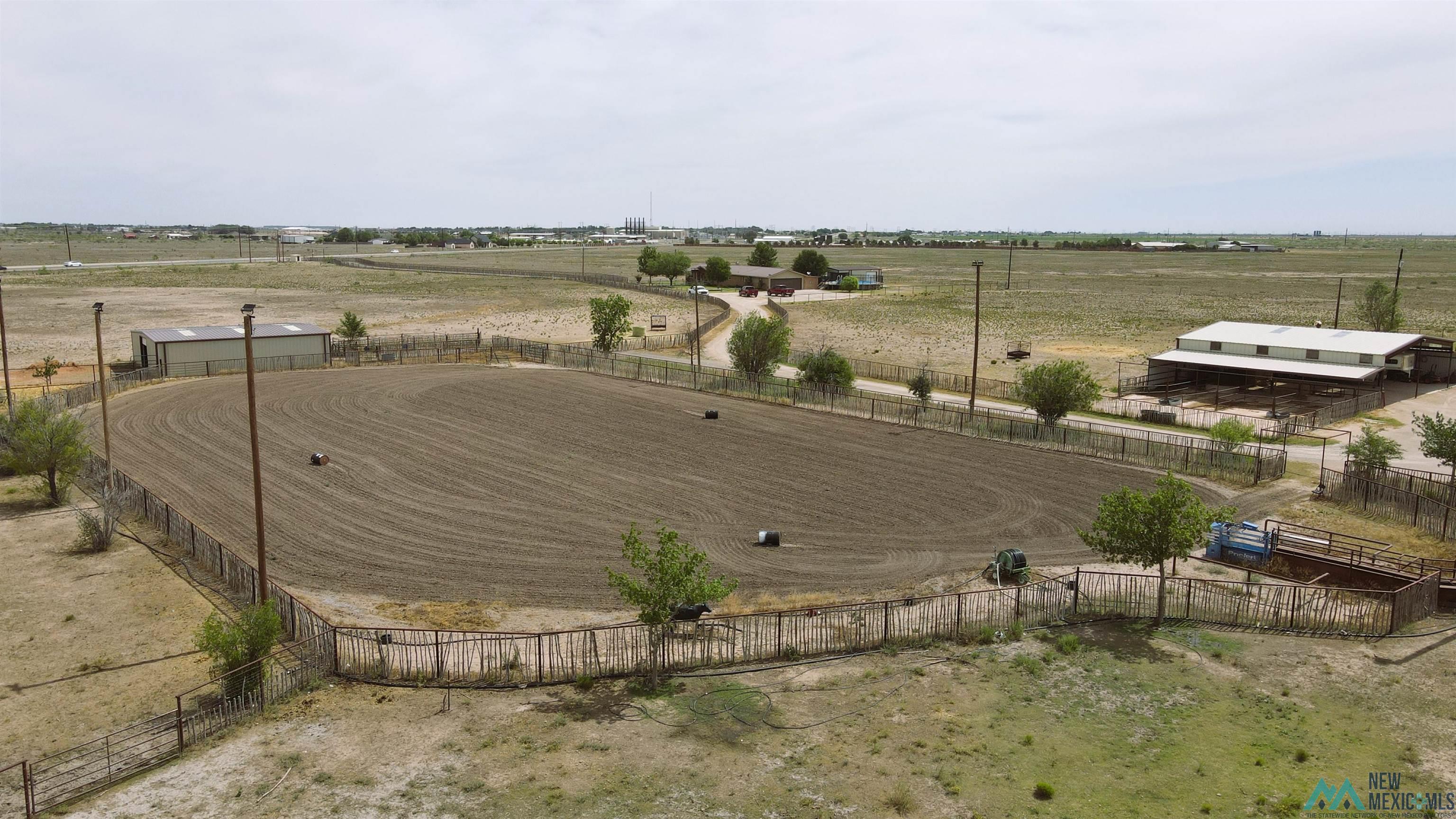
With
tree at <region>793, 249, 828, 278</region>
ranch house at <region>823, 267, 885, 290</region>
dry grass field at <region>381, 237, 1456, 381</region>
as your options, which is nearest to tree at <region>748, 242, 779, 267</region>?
tree at <region>793, 249, 828, 278</region>

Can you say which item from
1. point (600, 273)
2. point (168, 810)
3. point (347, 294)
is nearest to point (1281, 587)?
point (168, 810)

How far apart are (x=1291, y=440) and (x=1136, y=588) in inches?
893

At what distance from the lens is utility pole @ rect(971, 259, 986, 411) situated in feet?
140

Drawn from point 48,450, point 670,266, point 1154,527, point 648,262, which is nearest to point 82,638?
point 48,450

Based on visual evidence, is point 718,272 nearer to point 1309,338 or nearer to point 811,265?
point 811,265

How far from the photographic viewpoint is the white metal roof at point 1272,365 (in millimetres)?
50406

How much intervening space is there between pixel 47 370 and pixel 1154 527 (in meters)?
58.0

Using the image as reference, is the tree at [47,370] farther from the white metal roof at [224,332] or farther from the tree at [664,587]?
the tree at [664,587]

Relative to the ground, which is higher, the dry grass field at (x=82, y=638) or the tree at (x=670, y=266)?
the tree at (x=670, y=266)

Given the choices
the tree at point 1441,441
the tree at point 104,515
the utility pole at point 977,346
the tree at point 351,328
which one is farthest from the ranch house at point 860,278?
the tree at point 104,515

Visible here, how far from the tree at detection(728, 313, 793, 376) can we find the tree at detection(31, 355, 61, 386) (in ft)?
125

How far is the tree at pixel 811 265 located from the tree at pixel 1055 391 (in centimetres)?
8973

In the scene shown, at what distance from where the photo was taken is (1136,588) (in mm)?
24578

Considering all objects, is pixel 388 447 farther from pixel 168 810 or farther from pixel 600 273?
pixel 600 273
